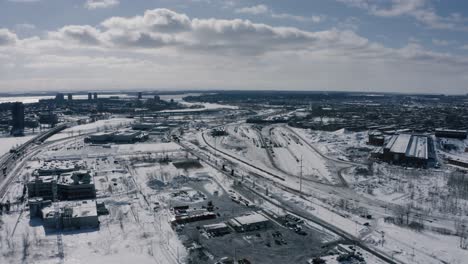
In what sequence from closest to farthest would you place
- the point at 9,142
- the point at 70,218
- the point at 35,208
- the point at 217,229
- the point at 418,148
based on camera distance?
the point at 217,229 → the point at 70,218 → the point at 35,208 → the point at 418,148 → the point at 9,142

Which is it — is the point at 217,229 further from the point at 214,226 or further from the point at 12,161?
the point at 12,161

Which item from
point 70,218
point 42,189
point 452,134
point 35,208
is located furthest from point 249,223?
point 452,134

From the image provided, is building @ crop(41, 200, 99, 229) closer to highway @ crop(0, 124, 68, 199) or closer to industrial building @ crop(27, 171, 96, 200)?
industrial building @ crop(27, 171, 96, 200)

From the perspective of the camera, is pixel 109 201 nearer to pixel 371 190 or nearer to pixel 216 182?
pixel 216 182

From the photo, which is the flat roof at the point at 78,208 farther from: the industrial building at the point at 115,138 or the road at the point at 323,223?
the industrial building at the point at 115,138

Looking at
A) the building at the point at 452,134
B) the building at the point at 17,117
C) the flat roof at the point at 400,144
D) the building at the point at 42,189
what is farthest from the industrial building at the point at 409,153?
the building at the point at 17,117

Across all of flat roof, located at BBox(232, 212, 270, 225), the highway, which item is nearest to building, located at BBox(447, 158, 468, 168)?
flat roof, located at BBox(232, 212, 270, 225)
